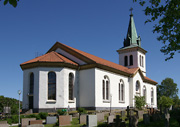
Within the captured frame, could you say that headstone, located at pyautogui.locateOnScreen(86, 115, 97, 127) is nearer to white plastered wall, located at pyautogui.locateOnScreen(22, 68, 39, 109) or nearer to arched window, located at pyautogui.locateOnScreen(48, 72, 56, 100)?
arched window, located at pyautogui.locateOnScreen(48, 72, 56, 100)

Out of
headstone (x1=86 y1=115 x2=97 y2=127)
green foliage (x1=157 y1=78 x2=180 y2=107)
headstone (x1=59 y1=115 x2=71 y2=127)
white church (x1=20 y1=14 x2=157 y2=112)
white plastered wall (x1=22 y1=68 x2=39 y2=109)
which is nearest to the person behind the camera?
headstone (x1=86 y1=115 x2=97 y2=127)

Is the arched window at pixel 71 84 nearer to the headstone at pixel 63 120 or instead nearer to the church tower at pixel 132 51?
the headstone at pixel 63 120

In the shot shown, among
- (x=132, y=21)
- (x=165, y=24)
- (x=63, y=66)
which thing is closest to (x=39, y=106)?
(x=63, y=66)

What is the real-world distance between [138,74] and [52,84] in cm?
1728

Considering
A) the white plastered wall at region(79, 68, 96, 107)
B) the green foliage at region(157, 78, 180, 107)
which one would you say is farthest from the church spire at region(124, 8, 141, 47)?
the green foliage at region(157, 78, 180, 107)

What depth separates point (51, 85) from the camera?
89.2 feet

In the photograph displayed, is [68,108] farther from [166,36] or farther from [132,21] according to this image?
[132,21]

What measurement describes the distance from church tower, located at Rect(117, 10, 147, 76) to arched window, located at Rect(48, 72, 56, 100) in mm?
20306

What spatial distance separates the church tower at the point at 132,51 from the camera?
43.0 metres

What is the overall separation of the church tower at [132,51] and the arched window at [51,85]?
2031 centimetres

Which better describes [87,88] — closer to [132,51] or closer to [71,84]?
[71,84]

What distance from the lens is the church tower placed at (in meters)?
43.0

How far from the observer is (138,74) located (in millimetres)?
38344

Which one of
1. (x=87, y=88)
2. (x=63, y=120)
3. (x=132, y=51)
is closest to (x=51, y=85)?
(x=87, y=88)
